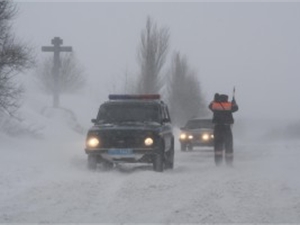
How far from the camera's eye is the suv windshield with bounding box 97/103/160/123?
15.8 meters

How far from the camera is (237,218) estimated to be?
27.7ft

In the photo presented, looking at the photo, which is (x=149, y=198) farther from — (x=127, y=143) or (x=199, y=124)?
(x=199, y=124)

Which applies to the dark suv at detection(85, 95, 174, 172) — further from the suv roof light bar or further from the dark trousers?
the dark trousers

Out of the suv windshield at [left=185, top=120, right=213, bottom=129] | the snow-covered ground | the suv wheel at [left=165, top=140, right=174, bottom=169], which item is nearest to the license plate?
the snow-covered ground

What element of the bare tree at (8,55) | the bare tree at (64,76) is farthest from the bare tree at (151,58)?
the bare tree at (8,55)

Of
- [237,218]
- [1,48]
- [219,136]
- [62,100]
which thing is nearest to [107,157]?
[219,136]

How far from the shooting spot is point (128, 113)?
52.1 feet

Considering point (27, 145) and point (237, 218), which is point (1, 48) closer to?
point (27, 145)

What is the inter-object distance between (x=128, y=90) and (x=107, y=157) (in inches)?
1982

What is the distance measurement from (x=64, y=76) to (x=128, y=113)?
47451 millimetres

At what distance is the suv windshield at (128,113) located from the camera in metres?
15.8

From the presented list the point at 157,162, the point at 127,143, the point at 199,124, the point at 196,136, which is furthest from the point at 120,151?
the point at 199,124

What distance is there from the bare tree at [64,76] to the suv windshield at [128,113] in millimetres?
41184

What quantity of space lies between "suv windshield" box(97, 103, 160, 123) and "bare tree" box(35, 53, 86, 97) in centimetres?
4118
